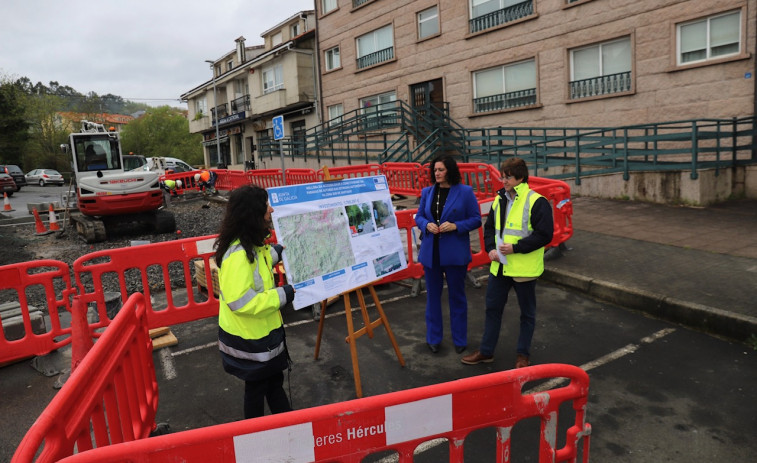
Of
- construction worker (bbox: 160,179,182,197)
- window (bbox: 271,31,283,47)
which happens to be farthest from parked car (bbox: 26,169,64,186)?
construction worker (bbox: 160,179,182,197)

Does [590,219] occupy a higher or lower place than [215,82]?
lower

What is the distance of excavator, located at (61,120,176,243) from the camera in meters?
12.6

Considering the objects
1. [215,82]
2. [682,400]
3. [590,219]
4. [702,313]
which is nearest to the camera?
[682,400]

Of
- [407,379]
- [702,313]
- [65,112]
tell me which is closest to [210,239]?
[407,379]

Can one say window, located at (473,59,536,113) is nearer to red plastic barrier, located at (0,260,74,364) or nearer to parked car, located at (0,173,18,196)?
red plastic barrier, located at (0,260,74,364)

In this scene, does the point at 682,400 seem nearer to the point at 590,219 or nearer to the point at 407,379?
the point at 407,379

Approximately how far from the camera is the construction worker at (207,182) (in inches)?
861

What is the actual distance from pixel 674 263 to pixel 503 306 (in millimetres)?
3771

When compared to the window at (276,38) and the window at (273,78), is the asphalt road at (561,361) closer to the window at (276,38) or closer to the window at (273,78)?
the window at (273,78)

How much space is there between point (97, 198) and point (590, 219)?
1163 cm

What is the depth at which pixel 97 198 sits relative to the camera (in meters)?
12.6

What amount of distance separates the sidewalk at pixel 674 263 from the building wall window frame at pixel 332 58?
19.0m

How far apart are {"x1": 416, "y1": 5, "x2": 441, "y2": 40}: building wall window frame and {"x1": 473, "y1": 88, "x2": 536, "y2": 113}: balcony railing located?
352 centimetres

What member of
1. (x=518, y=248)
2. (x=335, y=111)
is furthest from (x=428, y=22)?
(x=518, y=248)
